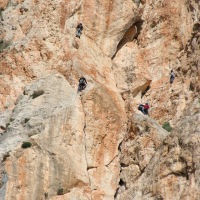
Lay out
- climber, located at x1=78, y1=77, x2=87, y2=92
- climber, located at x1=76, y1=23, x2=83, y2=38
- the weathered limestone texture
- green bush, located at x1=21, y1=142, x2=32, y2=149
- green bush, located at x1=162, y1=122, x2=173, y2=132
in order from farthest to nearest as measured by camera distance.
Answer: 1. climber, located at x1=76, y1=23, x2=83, y2=38
2. climber, located at x1=78, y1=77, x2=87, y2=92
3. green bush, located at x1=162, y1=122, x2=173, y2=132
4. green bush, located at x1=21, y1=142, x2=32, y2=149
5. the weathered limestone texture

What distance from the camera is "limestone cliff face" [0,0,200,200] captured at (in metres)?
24.8

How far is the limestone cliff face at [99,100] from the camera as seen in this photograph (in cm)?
2484

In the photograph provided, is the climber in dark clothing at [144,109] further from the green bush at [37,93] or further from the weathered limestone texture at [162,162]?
the green bush at [37,93]

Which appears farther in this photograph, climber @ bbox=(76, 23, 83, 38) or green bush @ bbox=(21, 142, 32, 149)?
climber @ bbox=(76, 23, 83, 38)

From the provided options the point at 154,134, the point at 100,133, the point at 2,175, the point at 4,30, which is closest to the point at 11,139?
the point at 2,175

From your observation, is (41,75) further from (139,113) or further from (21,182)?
(21,182)

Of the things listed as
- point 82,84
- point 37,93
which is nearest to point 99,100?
point 82,84

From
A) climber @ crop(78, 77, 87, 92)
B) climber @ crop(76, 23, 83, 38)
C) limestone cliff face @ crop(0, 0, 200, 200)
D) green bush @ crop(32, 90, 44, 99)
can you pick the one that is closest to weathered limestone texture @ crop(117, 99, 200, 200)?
limestone cliff face @ crop(0, 0, 200, 200)

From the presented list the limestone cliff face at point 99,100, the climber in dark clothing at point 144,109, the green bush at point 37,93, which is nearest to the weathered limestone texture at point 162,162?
the limestone cliff face at point 99,100

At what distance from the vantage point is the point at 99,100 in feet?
94.0

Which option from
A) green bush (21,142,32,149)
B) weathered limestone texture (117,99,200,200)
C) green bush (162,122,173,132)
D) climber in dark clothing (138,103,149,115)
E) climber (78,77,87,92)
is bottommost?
weathered limestone texture (117,99,200,200)

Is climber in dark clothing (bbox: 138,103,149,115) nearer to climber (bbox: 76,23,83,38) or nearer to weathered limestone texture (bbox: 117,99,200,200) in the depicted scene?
weathered limestone texture (bbox: 117,99,200,200)

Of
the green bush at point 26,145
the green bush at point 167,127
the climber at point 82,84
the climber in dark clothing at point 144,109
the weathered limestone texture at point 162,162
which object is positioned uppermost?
the climber at point 82,84

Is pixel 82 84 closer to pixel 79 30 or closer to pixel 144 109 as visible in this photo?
pixel 144 109
